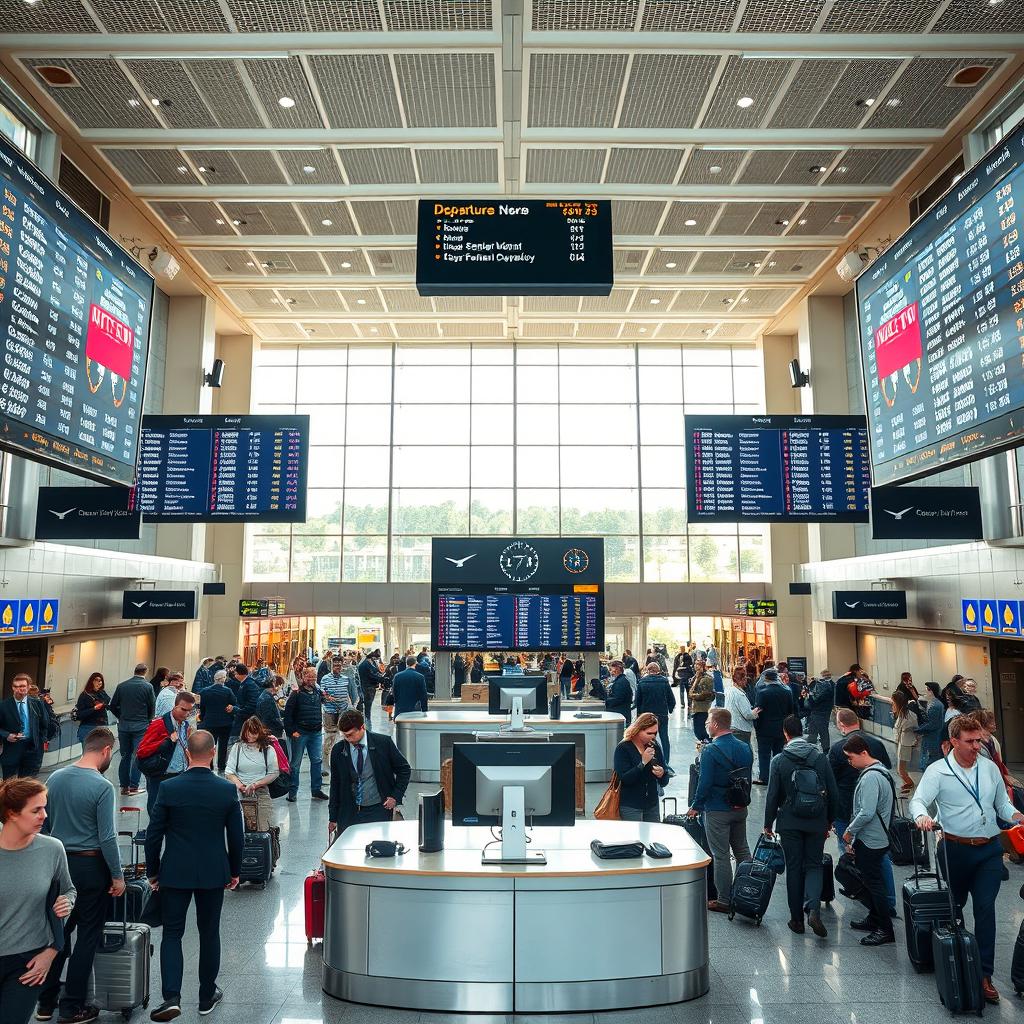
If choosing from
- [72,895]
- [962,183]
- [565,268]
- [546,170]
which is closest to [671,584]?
[546,170]

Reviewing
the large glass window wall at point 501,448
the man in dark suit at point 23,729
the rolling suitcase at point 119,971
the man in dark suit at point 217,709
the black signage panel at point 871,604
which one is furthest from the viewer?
the large glass window wall at point 501,448

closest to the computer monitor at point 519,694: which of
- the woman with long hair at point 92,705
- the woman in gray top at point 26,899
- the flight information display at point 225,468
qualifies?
the flight information display at point 225,468

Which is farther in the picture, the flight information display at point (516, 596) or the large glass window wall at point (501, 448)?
the large glass window wall at point (501, 448)

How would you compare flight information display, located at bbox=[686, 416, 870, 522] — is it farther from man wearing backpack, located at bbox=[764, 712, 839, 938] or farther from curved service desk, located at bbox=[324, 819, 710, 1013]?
curved service desk, located at bbox=[324, 819, 710, 1013]

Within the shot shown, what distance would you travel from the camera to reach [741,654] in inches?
947

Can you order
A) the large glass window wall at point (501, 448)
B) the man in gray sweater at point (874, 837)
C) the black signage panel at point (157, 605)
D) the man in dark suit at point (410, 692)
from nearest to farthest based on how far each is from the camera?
the man in gray sweater at point (874, 837) → the man in dark suit at point (410, 692) → the black signage panel at point (157, 605) → the large glass window wall at point (501, 448)

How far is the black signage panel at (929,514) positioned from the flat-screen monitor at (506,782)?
7321 mm

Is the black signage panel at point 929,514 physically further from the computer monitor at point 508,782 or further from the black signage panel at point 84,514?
the black signage panel at point 84,514

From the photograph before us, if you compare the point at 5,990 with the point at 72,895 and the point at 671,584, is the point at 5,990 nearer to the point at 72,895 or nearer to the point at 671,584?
the point at 72,895

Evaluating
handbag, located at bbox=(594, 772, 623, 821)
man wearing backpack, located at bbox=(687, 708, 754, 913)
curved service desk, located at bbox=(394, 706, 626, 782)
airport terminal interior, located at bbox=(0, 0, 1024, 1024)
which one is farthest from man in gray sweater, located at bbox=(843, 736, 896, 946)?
curved service desk, located at bbox=(394, 706, 626, 782)

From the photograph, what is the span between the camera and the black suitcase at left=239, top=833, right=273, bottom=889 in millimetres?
6871

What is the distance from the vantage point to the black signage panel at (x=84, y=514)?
456 inches

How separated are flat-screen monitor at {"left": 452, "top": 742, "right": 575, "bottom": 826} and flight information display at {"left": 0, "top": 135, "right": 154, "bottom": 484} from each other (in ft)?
11.6

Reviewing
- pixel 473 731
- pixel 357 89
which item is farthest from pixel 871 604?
pixel 357 89
